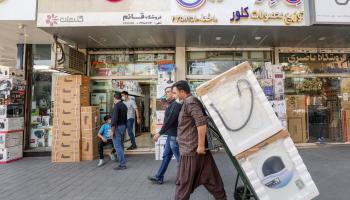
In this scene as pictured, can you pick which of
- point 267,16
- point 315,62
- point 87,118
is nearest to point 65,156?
point 87,118

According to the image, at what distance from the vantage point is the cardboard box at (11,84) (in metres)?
7.35

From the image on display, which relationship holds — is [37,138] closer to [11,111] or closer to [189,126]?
[11,111]

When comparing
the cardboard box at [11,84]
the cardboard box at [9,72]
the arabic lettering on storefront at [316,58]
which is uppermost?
the arabic lettering on storefront at [316,58]

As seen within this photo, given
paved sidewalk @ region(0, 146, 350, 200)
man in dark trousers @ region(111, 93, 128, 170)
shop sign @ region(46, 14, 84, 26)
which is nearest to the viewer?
paved sidewalk @ region(0, 146, 350, 200)

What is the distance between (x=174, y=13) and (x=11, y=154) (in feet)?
19.0

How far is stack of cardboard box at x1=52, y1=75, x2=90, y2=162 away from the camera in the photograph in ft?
23.5

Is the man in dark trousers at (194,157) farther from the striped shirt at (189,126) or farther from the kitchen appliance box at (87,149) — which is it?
the kitchen appliance box at (87,149)

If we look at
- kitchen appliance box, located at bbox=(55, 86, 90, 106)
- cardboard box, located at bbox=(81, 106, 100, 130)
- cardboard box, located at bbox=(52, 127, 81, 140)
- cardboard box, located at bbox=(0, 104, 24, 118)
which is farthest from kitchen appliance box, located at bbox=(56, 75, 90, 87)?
cardboard box, located at bbox=(0, 104, 24, 118)

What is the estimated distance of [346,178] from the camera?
518 cm

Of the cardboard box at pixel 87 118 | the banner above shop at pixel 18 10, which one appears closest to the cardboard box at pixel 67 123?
the cardboard box at pixel 87 118

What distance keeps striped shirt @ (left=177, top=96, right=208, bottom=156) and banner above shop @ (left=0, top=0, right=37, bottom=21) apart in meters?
5.07

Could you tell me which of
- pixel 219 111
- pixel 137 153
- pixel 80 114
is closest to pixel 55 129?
pixel 80 114

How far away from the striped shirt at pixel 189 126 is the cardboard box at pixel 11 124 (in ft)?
19.3

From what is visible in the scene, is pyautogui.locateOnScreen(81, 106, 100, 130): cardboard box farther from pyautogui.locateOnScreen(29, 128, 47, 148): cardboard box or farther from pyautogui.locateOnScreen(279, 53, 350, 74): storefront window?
pyautogui.locateOnScreen(279, 53, 350, 74): storefront window
